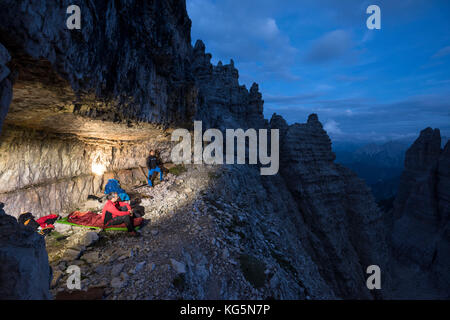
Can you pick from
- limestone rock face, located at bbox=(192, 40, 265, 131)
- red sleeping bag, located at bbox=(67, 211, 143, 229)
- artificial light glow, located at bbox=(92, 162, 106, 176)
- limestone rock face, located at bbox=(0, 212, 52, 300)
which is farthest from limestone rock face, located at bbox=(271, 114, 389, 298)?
limestone rock face, located at bbox=(0, 212, 52, 300)

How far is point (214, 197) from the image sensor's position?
10.6 metres

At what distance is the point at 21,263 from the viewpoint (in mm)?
2980

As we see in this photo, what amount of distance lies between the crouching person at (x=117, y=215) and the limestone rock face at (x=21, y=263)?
347 cm

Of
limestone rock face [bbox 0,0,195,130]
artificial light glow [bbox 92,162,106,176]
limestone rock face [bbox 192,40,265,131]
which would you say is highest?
limestone rock face [bbox 192,40,265,131]

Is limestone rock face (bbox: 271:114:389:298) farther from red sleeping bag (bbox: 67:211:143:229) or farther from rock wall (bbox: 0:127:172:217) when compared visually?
red sleeping bag (bbox: 67:211:143:229)

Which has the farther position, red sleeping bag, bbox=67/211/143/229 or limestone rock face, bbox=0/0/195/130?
red sleeping bag, bbox=67/211/143/229

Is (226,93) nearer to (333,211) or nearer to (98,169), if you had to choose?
(98,169)

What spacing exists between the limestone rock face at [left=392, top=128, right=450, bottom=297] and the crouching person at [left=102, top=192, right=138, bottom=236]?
1819 inches

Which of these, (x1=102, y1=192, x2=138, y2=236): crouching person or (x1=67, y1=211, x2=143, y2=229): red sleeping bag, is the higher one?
(x1=102, y1=192, x2=138, y2=236): crouching person

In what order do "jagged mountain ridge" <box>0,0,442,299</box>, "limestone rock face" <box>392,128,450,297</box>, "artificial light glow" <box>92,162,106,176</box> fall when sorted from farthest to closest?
1. "limestone rock face" <box>392,128,450,297</box>
2. "artificial light glow" <box>92,162,106,176</box>
3. "jagged mountain ridge" <box>0,0,442,299</box>

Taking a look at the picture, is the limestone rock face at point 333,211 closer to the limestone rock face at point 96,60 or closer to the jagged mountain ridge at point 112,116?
the jagged mountain ridge at point 112,116

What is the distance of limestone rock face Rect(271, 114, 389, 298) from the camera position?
2200 centimetres

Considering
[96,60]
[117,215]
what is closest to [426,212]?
[117,215]
